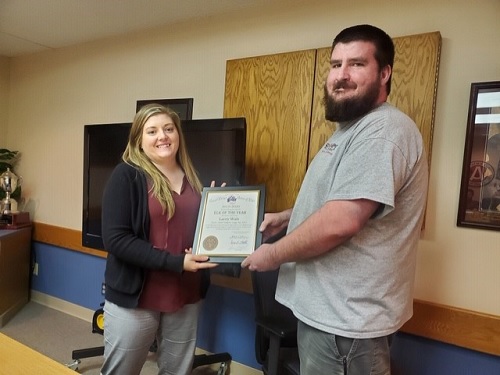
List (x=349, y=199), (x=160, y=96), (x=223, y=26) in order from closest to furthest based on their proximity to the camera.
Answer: (x=349, y=199) < (x=223, y=26) < (x=160, y=96)

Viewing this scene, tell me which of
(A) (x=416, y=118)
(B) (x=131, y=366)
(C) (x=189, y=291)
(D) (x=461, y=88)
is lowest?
(B) (x=131, y=366)

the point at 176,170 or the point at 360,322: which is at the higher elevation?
the point at 176,170

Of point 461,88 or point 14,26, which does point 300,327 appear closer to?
point 461,88

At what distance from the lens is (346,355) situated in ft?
3.31

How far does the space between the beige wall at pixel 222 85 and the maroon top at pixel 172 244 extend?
3.20 feet

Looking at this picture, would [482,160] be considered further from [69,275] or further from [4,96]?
[4,96]

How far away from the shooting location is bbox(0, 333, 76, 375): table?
852mm

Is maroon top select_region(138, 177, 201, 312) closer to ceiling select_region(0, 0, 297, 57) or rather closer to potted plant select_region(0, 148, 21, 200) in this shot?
ceiling select_region(0, 0, 297, 57)

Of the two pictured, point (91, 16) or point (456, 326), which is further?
point (91, 16)

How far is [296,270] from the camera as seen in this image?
114 cm

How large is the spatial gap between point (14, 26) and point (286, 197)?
2293 millimetres

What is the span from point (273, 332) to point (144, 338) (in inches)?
19.6

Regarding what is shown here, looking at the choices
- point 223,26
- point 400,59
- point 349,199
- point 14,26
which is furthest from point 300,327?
point 14,26

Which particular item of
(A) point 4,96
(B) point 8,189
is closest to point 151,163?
(B) point 8,189
